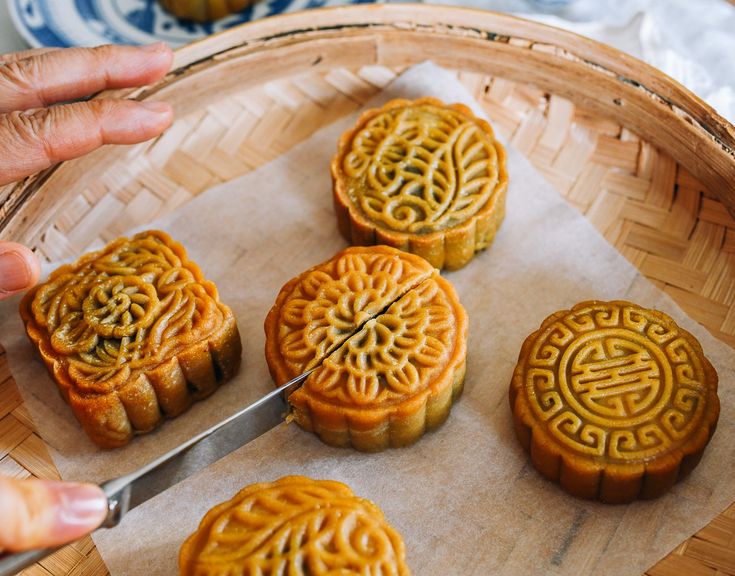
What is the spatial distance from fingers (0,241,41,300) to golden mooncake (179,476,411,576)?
0.90m

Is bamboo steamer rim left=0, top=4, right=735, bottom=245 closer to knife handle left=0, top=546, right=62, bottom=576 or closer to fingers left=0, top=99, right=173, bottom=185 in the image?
fingers left=0, top=99, right=173, bottom=185

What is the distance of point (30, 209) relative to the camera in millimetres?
2809

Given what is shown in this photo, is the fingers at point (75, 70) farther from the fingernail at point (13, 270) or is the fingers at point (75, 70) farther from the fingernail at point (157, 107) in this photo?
the fingernail at point (13, 270)

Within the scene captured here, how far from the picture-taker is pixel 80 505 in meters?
1.87

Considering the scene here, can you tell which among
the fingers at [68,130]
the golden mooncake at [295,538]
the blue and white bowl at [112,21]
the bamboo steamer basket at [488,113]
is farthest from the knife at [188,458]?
the blue and white bowl at [112,21]

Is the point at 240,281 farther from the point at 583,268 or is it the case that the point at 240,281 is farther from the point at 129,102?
the point at 583,268

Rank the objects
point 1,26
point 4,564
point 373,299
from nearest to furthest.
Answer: point 4,564, point 373,299, point 1,26

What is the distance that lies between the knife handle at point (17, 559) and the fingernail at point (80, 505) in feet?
0.36

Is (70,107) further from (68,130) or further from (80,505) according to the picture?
(80,505)

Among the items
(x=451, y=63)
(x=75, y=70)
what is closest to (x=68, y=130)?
(x=75, y=70)

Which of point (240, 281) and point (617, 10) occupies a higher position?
point (617, 10)

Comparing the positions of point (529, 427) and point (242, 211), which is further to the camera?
point (242, 211)

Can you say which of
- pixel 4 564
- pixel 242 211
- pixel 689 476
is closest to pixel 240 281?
pixel 242 211

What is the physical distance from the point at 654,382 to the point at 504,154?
950mm
